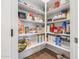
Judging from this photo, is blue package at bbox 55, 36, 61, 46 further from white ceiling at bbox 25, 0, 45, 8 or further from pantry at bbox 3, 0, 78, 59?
white ceiling at bbox 25, 0, 45, 8

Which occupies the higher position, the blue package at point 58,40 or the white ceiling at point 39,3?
the white ceiling at point 39,3

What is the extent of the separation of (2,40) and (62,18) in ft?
5.96

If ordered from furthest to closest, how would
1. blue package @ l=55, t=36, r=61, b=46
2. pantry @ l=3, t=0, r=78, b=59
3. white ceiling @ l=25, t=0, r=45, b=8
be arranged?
white ceiling @ l=25, t=0, r=45, b=8 < blue package @ l=55, t=36, r=61, b=46 < pantry @ l=3, t=0, r=78, b=59

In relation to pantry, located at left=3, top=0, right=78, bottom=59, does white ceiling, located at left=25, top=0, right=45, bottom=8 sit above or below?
above

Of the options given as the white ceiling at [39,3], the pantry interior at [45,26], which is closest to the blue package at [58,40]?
the pantry interior at [45,26]

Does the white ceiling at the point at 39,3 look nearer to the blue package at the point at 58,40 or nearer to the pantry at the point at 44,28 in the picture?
the pantry at the point at 44,28

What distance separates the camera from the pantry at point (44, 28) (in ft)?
6.30

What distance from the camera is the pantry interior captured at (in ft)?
6.57

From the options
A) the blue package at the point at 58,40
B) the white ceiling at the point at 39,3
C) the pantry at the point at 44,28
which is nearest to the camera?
the pantry at the point at 44,28

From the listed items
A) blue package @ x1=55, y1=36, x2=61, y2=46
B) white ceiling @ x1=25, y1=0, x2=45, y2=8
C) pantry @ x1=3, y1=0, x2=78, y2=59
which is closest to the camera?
pantry @ x1=3, y1=0, x2=78, y2=59

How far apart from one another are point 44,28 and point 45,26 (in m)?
0.09

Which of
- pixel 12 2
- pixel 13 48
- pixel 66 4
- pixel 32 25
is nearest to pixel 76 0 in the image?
pixel 12 2

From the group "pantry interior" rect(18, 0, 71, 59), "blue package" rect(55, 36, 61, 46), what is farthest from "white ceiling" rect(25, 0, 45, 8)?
"blue package" rect(55, 36, 61, 46)

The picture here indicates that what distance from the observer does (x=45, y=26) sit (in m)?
2.91
